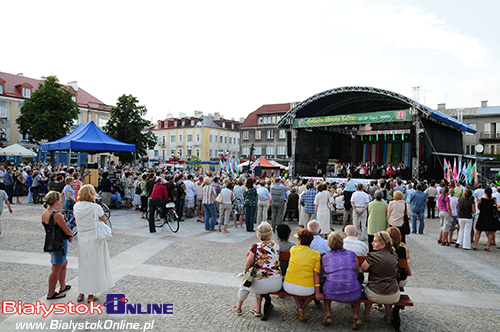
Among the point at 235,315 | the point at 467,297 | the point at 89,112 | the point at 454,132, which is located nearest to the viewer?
the point at 235,315

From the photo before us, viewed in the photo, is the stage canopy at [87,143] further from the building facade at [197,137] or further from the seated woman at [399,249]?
the building facade at [197,137]

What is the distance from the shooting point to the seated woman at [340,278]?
4.44 m

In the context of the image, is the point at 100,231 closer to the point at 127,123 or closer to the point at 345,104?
the point at 345,104

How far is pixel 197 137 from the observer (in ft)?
204

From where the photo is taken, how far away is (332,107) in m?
29.9

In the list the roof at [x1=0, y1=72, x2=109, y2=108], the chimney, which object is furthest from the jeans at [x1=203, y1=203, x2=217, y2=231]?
the chimney

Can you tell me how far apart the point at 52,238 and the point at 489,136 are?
54835mm

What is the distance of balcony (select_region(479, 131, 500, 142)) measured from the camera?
152 feet

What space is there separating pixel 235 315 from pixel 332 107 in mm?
27025

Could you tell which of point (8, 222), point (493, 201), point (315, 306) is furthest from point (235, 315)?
point (8, 222)

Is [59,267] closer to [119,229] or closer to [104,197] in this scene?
[119,229]

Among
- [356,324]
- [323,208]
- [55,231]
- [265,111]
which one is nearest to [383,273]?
[356,324]

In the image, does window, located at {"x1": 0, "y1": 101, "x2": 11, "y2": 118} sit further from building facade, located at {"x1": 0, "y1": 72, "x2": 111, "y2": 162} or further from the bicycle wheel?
the bicycle wheel

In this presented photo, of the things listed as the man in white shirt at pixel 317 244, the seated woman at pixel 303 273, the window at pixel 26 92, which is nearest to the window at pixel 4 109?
the window at pixel 26 92
